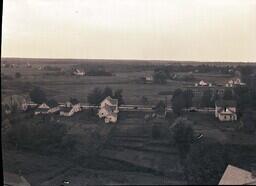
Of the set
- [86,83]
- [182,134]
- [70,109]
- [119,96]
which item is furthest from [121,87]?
[182,134]

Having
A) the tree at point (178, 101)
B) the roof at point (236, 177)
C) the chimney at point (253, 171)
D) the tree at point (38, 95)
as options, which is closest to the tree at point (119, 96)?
the tree at point (178, 101)

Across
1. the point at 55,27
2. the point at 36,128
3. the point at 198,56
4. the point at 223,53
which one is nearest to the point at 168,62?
the point at 198,56

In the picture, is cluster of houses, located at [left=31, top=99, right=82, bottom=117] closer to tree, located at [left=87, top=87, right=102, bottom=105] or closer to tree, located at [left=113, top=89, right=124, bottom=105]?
tree, located at [left=87, top=87, right=102, bottom=105]

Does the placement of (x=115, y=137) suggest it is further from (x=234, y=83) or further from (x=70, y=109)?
(x=234, y=83)

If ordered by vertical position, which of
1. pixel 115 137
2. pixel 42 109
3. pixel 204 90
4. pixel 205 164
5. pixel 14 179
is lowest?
pixel 14 179

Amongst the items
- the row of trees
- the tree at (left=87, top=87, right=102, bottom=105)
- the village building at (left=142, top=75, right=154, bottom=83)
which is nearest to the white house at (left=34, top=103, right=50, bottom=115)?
the tree at (left=87, top=87, right=102, bottom=105)

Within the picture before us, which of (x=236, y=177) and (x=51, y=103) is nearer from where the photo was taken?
(x=236, y=177)
